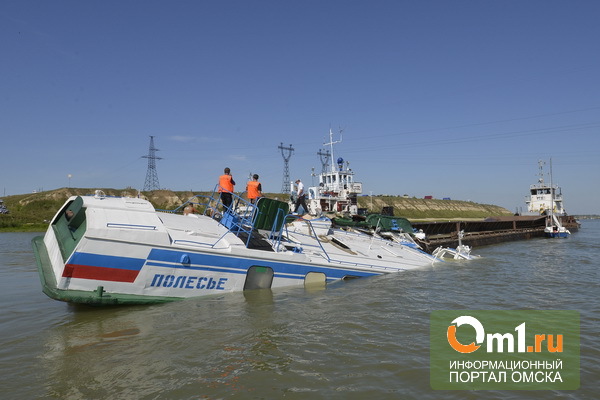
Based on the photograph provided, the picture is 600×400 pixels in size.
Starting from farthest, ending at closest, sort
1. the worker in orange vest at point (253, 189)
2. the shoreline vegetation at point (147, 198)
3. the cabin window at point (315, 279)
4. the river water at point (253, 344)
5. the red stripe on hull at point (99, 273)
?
the shoreline vegetation at point (147, 198) < the worker in orange vest at point (253, 189) < the cabin window at point (315, 279) < the red stripe on hull at point (99, 273) < the river water at point (253, 344)

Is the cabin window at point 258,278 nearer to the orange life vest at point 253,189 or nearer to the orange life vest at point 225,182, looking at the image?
the orange life vest at point 225,182

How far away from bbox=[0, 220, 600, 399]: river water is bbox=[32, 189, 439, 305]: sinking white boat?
1.37ft

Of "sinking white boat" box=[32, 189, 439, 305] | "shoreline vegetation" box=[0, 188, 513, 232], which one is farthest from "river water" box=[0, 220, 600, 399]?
"shoreline vegetation" box=[0, 188, 513, 232]

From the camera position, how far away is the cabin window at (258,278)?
9.06 meters

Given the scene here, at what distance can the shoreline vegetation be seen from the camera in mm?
41834

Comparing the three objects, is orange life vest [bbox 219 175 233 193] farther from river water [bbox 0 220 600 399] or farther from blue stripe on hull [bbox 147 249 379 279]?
river water [bbox 0 220 600 399]

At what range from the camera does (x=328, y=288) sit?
10094 mm

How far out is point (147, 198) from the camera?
5331cm

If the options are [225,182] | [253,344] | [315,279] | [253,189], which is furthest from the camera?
[253,189]

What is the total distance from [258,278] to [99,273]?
3.59 m

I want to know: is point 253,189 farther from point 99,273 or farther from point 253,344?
point 253,344

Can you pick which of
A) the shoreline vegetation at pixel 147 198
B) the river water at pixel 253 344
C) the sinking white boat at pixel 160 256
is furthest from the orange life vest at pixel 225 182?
the river water at pixel 253 344

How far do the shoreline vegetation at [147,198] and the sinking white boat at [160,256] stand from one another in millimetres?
1428

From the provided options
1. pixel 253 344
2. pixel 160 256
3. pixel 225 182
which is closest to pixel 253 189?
pixel 225 182
